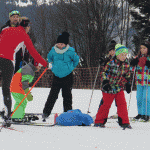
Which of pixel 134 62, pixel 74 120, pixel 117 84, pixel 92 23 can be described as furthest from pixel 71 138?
pixel 92 23

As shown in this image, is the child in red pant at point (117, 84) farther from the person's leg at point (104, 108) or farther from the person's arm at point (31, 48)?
the person's arm at point (31, 48)

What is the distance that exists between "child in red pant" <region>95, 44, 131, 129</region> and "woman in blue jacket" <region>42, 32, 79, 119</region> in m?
0.75

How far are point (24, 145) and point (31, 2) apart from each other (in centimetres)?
2100

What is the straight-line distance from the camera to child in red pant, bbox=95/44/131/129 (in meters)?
3.38

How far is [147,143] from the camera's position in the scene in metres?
2.52

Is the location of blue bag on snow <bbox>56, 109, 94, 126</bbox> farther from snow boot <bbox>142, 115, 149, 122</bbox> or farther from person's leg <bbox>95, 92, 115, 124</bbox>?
snow boot <bbox>142, 115, 149, 122</bbox>

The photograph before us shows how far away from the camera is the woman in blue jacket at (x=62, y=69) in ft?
13.0

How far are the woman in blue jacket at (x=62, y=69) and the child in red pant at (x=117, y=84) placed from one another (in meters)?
0.75

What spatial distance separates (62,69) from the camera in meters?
3.95

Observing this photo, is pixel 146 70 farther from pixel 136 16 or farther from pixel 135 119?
pixel 136 16

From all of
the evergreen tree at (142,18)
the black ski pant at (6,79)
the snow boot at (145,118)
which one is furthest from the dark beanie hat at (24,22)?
the evergreen tree at (142,18)

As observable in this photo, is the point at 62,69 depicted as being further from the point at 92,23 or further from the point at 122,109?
the point at 92,23

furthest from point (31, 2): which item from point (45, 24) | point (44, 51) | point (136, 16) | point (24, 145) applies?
point (24, 145)

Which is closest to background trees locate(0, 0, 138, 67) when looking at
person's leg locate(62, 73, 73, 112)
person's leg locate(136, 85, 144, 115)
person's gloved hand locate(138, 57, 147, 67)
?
person's gloved hand locate(138, 57, 147, 67)
